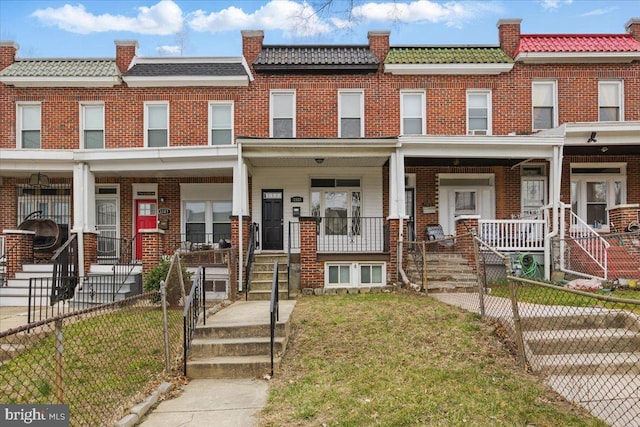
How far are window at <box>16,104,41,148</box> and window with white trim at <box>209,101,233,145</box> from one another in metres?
5.81

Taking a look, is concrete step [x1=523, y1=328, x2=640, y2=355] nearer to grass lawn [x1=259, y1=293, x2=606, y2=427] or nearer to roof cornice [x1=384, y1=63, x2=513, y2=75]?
grass lawn [x1=259, y1=293, x2=606, y2=427]

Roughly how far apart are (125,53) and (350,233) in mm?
9792

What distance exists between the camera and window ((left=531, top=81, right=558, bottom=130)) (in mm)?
15234

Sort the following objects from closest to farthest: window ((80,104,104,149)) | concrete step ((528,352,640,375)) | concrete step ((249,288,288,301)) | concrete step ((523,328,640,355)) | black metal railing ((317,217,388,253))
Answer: concrete step ((528,352,640,375)) < concrete step ((523,328,640,355)) < concrete step ((249,288,288,301)) < black metal railing ((317,217,388,253)) < window ((80,104,104,149))

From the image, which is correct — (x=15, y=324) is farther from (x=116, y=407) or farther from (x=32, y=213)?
(x=32, y=213)

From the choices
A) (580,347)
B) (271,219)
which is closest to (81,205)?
(271,219)

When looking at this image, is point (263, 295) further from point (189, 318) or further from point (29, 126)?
point (29, 126)

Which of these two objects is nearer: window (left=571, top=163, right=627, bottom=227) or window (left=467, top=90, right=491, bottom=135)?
window (left=571, top=163, right=627, bottom=227)

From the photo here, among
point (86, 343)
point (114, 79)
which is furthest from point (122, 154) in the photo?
point (86, 343)

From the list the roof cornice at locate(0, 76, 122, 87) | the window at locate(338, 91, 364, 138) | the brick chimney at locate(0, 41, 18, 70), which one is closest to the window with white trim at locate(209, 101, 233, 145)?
the roof cornice at locate(0, 76, 122, 87)

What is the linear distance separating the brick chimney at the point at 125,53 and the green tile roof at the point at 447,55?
862 centimetres

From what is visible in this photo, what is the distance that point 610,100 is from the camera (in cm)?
1531

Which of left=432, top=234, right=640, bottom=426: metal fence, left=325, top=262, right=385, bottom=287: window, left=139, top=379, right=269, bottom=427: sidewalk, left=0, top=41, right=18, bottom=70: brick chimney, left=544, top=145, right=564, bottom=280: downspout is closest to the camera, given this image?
left=139, top=379, right=269, bottom=427: sidewalk

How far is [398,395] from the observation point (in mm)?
4781
